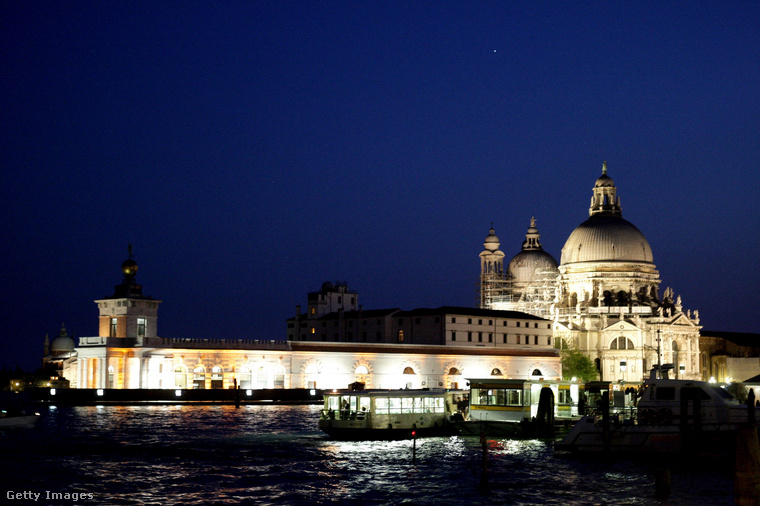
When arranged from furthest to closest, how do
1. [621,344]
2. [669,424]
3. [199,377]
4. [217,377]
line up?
[621,344], [217,377], [199,377], [669,424]

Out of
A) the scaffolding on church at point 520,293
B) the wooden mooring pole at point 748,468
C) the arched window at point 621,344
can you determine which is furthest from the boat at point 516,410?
the scaffolding on church at point 520,293

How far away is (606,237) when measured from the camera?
119 meters

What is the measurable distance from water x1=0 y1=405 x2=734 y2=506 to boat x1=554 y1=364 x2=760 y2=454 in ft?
3.65

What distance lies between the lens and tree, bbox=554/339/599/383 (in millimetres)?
107188

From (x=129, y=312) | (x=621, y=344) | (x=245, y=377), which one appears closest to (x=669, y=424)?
(x=129, y=312)

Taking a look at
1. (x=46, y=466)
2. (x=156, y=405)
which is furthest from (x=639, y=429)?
(x=156, y=405)

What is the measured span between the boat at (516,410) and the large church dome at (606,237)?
68.3 m

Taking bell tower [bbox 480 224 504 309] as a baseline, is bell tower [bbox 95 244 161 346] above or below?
below

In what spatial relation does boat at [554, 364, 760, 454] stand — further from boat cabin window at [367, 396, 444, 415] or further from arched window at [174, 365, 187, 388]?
arched window at [174, 365, 187, 388]

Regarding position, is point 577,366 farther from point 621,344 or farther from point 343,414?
point 343,414

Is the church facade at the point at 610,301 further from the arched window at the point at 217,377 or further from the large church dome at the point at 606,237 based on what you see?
the arched window at the point at 217,377

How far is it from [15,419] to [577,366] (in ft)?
219

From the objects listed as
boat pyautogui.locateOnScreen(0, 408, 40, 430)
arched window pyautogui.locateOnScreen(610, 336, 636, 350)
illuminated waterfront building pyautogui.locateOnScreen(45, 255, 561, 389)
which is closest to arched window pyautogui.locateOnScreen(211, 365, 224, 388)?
illuminated waterfront building pyautogui.locateOnScreen(45, 255, 561, 389)

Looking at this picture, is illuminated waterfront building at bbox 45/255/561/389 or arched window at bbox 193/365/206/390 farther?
arched window at bbox 193/365/206/390
